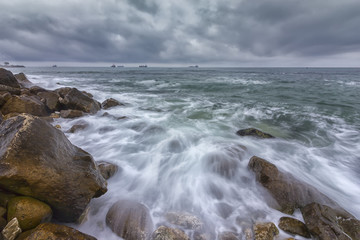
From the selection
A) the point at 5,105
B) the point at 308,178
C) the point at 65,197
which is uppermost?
the point at 5,105

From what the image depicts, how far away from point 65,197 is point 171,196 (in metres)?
2.12

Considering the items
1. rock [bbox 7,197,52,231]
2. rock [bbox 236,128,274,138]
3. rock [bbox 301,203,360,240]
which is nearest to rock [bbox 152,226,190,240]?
rock [bbox 7,197,52,231]

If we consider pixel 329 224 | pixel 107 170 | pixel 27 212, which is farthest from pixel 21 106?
pixel 329 224

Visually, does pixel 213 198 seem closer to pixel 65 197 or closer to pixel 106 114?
pixel 65 197

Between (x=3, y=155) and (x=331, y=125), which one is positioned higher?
(x=3, y=155)

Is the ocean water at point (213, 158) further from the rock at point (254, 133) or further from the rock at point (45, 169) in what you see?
the rock at point (45, 169)

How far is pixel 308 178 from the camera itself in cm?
479

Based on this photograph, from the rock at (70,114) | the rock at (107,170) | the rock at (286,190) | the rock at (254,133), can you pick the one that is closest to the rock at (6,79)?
the rock at (70,114)

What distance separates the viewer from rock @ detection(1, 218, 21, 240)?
6.72 ft

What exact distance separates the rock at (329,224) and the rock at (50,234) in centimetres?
330

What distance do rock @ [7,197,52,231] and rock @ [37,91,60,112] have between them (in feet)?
22.9

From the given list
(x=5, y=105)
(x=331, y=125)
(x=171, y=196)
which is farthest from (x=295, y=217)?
(x=5, y=105)

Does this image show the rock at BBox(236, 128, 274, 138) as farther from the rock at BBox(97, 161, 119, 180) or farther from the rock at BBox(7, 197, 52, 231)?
the rock at BBox(7, 197, 52, 231)

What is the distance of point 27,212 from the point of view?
2.24 m
